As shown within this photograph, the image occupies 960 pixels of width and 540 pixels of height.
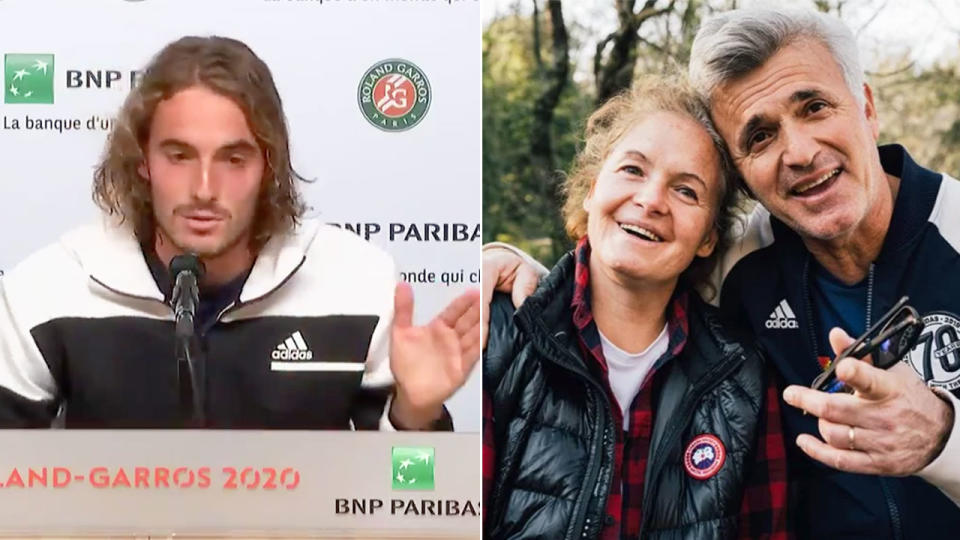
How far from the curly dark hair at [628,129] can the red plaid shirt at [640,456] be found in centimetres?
15

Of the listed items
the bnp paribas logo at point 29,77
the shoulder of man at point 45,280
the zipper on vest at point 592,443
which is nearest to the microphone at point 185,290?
the shoulder of man at point 45,280

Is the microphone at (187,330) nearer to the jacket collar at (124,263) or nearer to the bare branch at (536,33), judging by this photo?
the jacket collar at (124,263)

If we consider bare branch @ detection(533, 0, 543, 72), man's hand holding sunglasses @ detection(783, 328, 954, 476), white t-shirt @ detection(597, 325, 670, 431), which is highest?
bare branch @ detection(533, 0, 543, 72)

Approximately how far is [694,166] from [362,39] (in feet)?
3.23

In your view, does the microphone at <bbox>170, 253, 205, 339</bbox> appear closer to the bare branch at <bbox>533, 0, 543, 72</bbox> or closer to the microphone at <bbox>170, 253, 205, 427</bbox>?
the microphone at <bbox>170, 253, 205, 427</bbox>

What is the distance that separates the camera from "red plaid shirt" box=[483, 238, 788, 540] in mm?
2830

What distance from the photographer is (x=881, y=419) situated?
9.16 ft

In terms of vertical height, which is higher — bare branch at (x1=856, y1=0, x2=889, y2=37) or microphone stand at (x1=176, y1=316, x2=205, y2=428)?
bare branch at (x1=856, y1=0, x2=889, y2=37)

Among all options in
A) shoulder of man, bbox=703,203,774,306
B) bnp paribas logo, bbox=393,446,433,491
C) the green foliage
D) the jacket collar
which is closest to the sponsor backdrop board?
bnp paribas logo, bbox=393,446,433,491

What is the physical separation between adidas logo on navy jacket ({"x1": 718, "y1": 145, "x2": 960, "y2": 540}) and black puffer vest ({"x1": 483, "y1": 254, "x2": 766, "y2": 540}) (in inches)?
4.9

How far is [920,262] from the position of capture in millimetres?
2873

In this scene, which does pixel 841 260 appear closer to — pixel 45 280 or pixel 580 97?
pixel 580 97

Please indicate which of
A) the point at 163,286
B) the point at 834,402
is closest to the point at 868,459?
the point at 834,402

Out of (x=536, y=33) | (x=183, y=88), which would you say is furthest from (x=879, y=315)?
(x=183, y=88)
